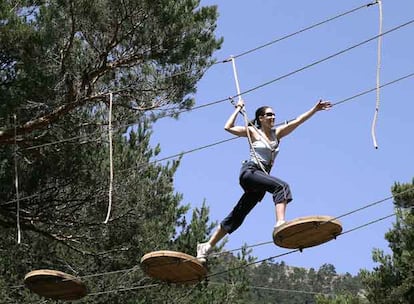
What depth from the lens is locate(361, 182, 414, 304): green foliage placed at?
53.3ft

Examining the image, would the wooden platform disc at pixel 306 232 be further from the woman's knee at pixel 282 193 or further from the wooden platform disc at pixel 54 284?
the wooden platform disc at pixel 54 284

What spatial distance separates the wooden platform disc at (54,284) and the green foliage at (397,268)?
34.6ft

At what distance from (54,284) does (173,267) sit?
140 centimetres

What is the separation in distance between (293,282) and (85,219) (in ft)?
254

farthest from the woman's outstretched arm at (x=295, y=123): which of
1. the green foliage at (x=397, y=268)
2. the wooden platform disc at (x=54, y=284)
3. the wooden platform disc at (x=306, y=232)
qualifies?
the green foliage at (x=397, y=268)

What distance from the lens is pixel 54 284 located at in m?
6.81

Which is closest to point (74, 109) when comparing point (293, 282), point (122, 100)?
point (122, 100)

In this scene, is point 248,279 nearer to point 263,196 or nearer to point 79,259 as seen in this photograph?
point 79,259

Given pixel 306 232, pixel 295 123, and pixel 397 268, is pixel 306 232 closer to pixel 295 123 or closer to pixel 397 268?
pixel 295 123

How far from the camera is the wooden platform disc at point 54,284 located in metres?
6.61

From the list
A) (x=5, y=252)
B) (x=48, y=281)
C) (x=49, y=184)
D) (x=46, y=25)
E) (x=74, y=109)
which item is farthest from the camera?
(x=5, y=252)

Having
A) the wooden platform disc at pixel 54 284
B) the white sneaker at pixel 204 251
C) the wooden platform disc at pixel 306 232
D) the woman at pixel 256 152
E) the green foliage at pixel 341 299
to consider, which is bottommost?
the wooden platform disc at pixel 306 232

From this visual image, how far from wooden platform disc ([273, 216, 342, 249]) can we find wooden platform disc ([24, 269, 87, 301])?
2126 millimetres

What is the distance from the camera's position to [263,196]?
578 centimetres
